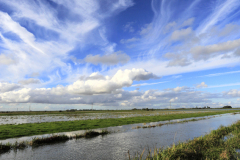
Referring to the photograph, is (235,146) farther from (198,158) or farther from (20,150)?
(20,150)

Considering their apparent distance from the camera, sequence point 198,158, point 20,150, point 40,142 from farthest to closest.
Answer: point 40,142, point 20,150, point 198,158

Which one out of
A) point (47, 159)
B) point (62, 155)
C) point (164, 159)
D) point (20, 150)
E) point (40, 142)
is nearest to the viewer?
point (164, 159)

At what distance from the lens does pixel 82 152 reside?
18953 millimetres

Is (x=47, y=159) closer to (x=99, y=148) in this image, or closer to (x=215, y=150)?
(x=99, y=148)

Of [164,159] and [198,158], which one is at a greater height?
[164,159]

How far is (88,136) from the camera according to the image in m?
28.8

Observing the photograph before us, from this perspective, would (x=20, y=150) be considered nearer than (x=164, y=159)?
No

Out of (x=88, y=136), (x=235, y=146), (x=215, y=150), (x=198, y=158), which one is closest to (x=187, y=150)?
(x=198, y=158)

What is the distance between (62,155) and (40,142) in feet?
23.9

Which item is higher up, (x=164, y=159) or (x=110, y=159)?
(x=164, y=159)

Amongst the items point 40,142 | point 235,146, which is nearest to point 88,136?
point 40,142

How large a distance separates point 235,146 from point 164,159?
1203 centimetres

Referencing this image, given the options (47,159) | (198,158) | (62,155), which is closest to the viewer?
(198,158)

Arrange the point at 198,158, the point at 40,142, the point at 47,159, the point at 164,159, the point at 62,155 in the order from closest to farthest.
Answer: the point at 164,159 < the point at 198,158 < the point at 47,159 < the point at 62,155 < the point at 40,142
